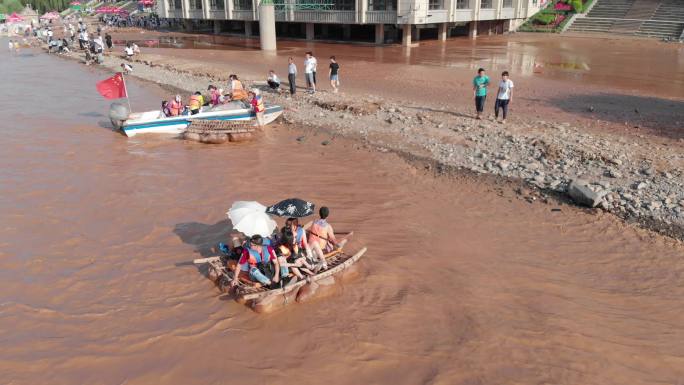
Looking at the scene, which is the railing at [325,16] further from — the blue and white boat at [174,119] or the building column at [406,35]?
the blue and white boat at [174,119]

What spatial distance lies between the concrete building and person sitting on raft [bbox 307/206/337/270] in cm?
3141

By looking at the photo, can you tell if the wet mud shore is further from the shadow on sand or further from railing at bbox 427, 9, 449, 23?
railing at bbox 427, 9, 449, 23

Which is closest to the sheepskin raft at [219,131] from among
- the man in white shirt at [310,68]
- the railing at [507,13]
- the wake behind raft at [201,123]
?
the wake behind raft at [201,123]

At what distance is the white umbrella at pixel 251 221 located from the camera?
746cm

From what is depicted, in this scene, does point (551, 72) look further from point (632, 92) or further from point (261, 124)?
point (261, 124)

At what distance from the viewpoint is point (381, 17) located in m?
38.3

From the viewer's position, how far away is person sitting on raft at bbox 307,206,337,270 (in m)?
7.85

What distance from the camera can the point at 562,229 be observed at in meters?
9.95

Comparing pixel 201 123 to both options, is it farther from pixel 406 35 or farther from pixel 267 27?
pixel 406 35

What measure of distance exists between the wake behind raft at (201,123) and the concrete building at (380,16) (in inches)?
925

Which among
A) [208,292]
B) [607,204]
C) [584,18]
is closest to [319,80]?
[607,204]

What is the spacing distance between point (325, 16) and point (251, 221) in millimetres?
36969

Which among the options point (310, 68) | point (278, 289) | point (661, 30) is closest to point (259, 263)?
point (278, 289)

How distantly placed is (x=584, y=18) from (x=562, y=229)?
44.1 m
